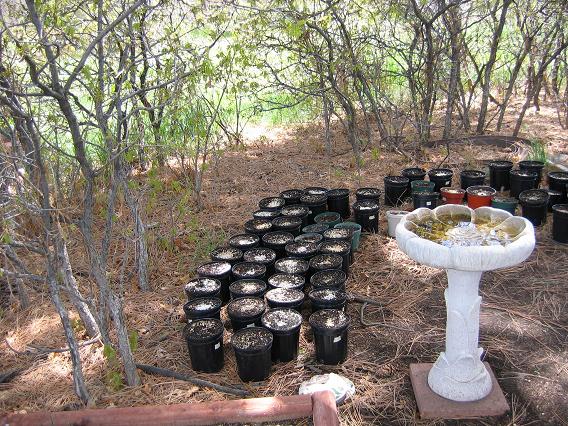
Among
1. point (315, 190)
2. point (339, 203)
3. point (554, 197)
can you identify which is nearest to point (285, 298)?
point (339, 203)

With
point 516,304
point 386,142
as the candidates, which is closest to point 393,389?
point 516,304

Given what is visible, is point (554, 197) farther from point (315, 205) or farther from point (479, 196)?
point (315, 205)

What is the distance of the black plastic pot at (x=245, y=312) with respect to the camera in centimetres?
312

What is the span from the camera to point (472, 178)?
5.09 metres

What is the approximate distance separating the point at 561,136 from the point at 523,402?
516 centimetres

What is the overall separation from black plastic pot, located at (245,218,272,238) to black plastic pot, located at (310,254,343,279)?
0.69 m

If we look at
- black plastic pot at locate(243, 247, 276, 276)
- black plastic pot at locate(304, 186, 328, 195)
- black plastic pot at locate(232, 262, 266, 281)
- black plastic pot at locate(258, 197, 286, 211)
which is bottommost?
black plastic pot at locate(232, 262, 266, 281)

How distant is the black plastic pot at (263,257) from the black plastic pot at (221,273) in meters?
0.20

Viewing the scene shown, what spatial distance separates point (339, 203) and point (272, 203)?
0.68 meters

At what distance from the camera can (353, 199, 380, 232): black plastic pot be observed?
4.49 metres

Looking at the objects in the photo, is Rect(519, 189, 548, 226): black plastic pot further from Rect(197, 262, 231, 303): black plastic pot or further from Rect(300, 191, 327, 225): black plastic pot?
Rect(197, 262, 231, 303): black plastic pot

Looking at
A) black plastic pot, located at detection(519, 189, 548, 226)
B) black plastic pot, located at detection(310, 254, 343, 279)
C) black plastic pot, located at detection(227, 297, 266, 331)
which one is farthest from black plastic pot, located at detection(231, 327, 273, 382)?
black plastic pot, located at detection(519, 189, 548, 226)

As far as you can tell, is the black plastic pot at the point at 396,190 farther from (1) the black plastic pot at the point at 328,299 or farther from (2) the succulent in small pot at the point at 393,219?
(1) the black plastic pot at the point at 328,299

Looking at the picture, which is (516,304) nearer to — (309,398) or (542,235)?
(542,235)
